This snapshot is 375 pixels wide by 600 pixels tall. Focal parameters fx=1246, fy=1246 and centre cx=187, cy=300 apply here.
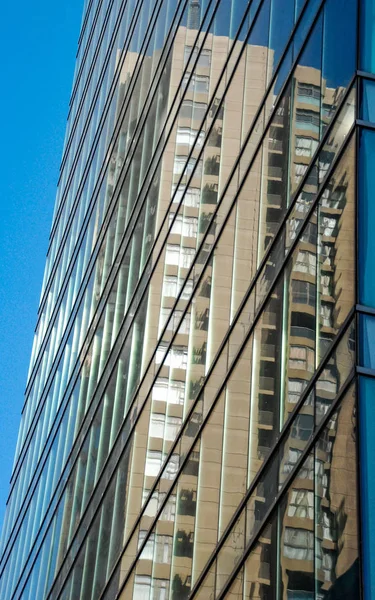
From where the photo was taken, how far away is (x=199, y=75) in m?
31.2

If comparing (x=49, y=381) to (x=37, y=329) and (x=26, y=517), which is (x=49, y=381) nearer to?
(x=26, y=517)

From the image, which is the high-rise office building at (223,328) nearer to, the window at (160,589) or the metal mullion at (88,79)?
the window at (160,589)

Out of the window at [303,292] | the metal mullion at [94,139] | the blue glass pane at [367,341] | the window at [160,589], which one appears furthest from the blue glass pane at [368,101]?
the metal mullion at [94,139]

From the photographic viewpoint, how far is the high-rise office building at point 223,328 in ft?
52.6

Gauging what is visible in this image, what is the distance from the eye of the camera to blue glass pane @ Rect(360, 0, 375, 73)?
17.3 m

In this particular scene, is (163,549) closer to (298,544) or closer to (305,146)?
(298,544)

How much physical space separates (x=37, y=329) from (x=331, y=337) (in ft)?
150

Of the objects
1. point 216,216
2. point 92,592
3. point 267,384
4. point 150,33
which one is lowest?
point 92,592

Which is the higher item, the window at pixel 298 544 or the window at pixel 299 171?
the window at pixel 299 171

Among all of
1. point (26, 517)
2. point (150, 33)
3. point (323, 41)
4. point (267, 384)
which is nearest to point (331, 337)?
point (267, 384)

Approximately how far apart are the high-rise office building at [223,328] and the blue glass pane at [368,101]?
0.02 meters

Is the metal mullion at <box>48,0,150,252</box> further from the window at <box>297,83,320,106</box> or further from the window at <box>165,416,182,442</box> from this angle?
the window at <box>297,83,320,106</box>

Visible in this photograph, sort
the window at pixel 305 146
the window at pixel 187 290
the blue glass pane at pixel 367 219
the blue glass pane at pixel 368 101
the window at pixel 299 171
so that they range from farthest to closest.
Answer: the window at pixel 187 290, the window at pixel 299 171, the window at pixel 305 146, the blue glass pane at pixel 368 101, the blue glass pane at pixel 367 219

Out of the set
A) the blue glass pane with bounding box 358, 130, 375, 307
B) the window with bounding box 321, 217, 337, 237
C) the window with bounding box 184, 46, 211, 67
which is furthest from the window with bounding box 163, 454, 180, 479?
the blue glass pane with bounding box 358, 130, 375, 307
